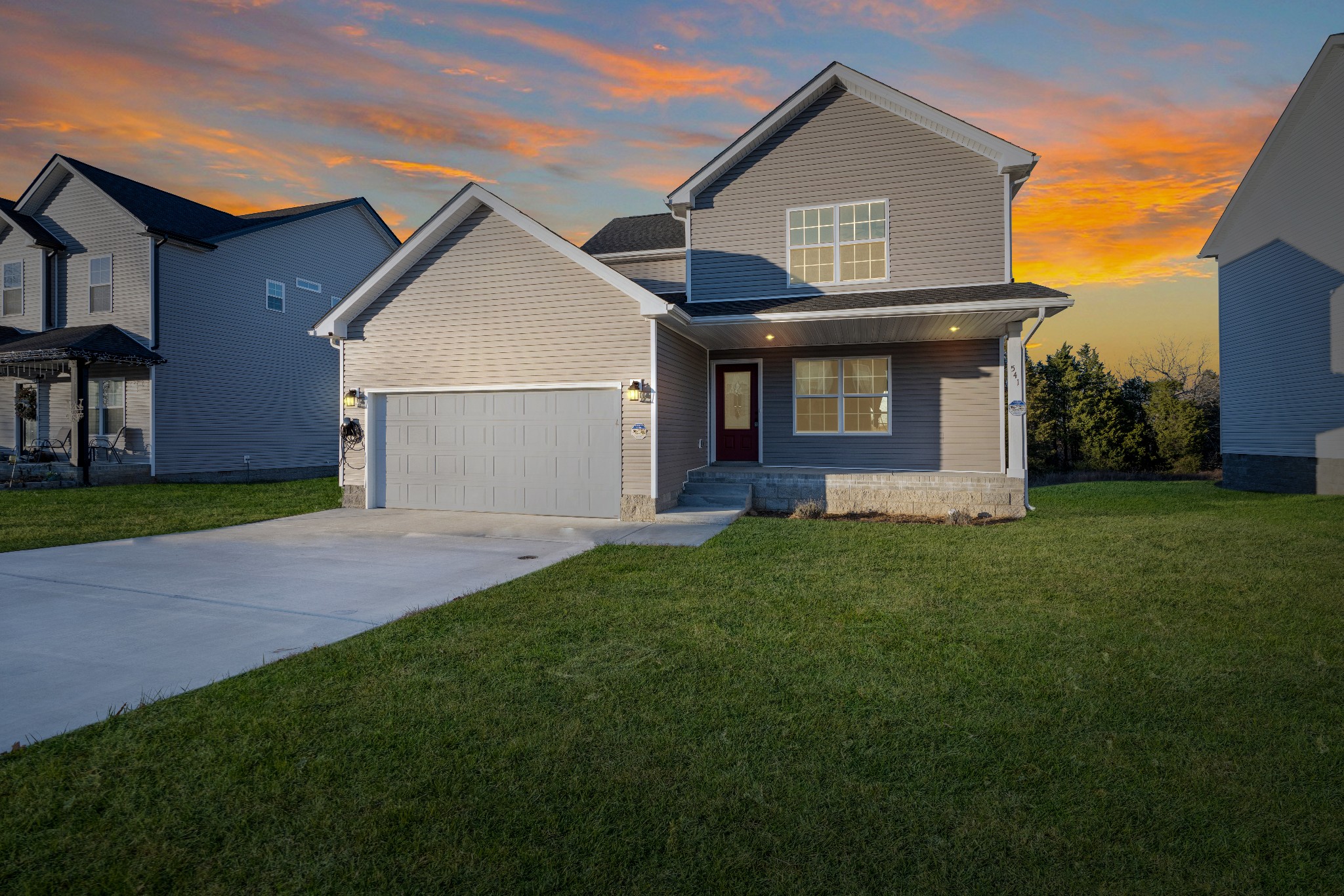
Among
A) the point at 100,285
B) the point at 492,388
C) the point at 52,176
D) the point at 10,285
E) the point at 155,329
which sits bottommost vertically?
the point at 492,388

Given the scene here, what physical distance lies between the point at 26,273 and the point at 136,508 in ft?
39.3

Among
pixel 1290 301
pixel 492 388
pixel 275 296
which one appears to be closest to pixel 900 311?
pixel 492 388

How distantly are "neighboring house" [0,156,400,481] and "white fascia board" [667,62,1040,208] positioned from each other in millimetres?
13288

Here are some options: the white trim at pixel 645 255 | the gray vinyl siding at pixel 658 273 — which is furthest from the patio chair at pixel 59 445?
the gray vinyl siding at pixel 658 273

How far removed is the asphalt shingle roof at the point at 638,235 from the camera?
578 inches

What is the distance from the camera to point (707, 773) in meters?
2.83

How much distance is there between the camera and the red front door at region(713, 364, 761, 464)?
45.1 ft

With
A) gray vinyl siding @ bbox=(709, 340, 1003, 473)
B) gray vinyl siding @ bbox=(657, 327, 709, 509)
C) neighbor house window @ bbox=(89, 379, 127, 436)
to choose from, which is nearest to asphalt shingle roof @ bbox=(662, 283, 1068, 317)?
gray vinyl siding @ bbox=(657, 327, 709, 509)

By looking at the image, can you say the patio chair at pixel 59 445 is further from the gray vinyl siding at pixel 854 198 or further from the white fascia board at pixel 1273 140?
the white fascia board at pixel 1273 140

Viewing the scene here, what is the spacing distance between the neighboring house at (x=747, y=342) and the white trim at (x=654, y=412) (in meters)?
0.03

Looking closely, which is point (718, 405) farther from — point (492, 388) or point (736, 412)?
point (492, 388)

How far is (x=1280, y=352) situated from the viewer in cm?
1544

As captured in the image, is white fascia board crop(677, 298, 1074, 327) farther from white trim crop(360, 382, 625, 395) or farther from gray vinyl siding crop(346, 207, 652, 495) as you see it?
white trim crop(360, 382, 625, 395)

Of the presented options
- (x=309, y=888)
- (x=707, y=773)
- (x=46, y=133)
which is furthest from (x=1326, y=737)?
→ (x=46, y=133)
